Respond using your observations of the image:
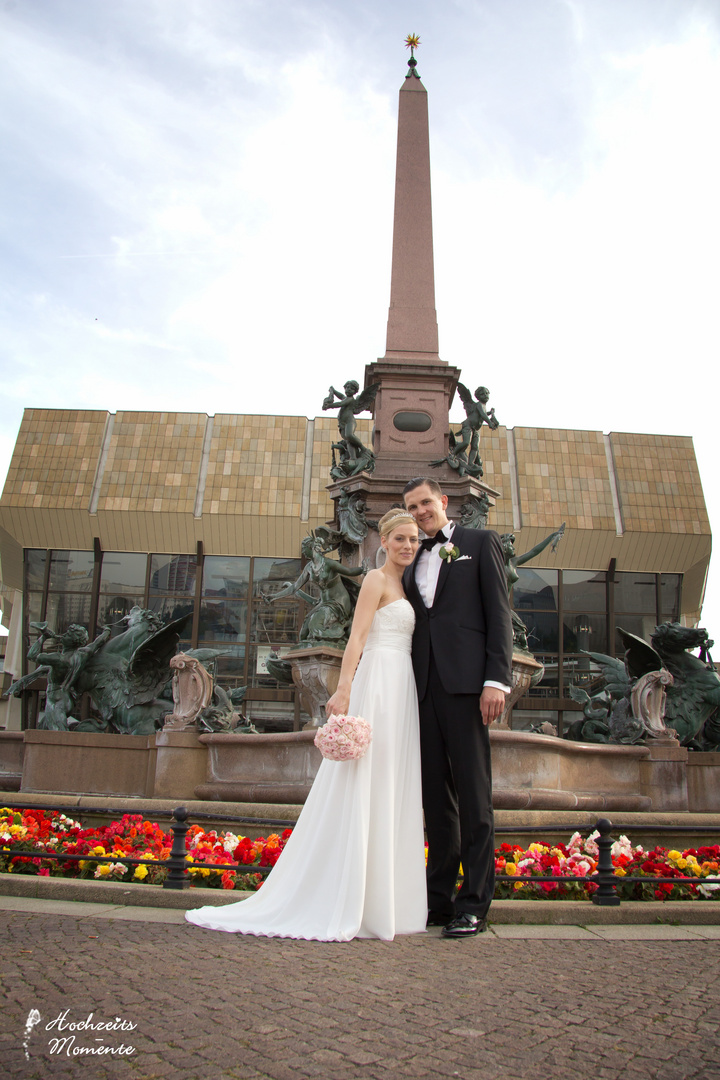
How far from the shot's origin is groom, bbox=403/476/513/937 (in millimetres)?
4289

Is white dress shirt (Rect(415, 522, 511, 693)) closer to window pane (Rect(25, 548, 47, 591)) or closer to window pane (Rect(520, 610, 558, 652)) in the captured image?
window pane (Rect(520, 610, 558, 652))

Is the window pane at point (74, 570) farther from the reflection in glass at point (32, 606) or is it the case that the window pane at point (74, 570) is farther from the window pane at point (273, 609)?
the window pane at point (273, 609)

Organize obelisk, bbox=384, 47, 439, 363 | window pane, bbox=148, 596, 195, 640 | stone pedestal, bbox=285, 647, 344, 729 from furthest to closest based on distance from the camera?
window pane, bbox=148, 596, 195, 640
obelisk, bbox=384, 47, 439, 363
stone pedestal, bbox=285, 647, 344, 729

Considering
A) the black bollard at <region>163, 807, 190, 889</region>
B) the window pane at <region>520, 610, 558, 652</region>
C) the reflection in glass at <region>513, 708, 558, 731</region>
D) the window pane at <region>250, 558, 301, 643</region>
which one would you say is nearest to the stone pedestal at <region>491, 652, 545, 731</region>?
the black bollard at <region>163, 807, 190, 889</region>

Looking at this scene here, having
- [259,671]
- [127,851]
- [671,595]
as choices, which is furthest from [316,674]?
[671,595]

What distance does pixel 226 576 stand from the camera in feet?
119

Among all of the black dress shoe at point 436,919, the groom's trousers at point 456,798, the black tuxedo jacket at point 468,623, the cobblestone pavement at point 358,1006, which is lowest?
the cobblestone pavement at point 358,1006

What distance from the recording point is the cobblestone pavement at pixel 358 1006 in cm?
248

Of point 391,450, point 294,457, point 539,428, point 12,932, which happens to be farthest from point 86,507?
point 12,932

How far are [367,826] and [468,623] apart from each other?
109 cm

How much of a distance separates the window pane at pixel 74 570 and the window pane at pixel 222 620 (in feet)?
15.4

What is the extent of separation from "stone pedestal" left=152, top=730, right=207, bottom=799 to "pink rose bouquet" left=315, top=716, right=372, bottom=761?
7.12m

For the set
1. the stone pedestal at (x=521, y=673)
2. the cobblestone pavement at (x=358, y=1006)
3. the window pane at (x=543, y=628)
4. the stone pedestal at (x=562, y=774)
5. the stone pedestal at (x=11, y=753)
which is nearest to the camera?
the cobblestone pavement at (x=358, y=1006)

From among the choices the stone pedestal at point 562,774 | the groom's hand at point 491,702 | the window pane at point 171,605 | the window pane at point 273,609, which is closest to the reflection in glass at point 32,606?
the window pane at point 171,605
